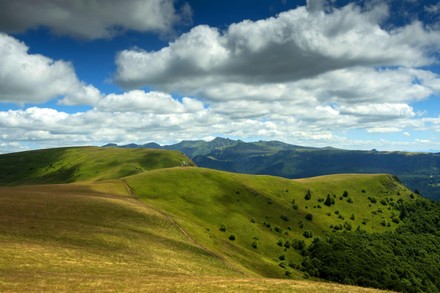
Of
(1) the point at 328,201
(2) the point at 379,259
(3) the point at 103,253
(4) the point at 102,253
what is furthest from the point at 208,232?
(1) the point at 328,201

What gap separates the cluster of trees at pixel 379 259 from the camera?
8800cm

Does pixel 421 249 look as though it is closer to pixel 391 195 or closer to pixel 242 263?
pixel 391 195

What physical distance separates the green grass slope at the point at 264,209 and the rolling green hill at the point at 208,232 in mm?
510

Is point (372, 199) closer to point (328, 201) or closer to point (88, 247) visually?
point (328, 201)

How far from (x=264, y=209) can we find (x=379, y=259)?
136 feet

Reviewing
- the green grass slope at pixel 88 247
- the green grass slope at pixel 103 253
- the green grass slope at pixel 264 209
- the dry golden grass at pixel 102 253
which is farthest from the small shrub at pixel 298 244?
the green grass slope at pixel 88 247

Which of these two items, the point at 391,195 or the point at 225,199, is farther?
the point at 391,195

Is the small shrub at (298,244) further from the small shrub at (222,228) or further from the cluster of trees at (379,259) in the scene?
the small shrub at (222,228)

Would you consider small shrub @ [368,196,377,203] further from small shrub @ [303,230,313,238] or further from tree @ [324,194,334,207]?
small shrub @ [303,230,313,238]

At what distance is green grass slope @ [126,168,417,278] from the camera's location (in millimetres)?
83331

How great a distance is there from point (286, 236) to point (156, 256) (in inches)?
2591

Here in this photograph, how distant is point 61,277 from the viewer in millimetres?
33469

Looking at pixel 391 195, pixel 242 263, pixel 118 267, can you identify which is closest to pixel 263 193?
pixel 242 263

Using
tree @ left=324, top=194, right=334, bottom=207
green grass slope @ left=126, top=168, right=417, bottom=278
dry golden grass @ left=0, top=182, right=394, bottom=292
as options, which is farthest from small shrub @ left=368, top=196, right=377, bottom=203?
dry golden grass @ left=0, top=182, right=394, bottom=292
